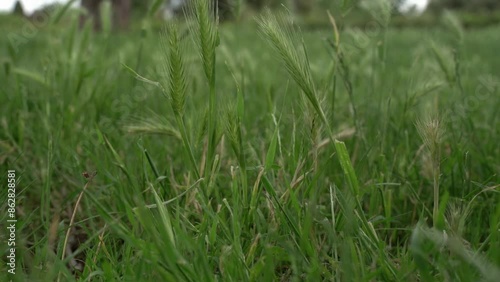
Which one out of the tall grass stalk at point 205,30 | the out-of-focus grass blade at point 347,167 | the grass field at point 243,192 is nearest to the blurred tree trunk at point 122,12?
the grass field at point 243,192

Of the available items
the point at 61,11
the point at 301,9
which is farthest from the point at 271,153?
the point at 301,9

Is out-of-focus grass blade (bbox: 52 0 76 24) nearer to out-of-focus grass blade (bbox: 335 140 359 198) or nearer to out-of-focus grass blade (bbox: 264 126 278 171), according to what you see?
out-of-focus grass blade (bbox: 264 126 278 171)

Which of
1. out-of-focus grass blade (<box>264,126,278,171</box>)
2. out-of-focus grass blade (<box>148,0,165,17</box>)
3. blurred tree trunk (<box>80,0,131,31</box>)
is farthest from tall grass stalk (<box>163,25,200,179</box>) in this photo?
blurred tree trunk (<box>80,0,131,31</box>)

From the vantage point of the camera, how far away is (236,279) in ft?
2.74

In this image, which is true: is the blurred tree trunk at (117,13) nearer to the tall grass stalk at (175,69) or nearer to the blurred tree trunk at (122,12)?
the blurred tree trunk at (122,12)

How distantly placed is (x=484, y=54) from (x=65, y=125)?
530 cm

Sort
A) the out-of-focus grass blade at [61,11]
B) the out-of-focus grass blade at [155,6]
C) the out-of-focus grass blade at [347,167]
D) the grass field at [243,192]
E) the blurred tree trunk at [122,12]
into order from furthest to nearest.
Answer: the blurred tree trunk at [122,12] → the out-of-focus grass blade at [61,11] → the out-of-focus grass blade at [155,6] → the out-of-focus grass blade at [347,167] → the grass field at [243,192]

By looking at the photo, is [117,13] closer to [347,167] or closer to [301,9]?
[347,167]

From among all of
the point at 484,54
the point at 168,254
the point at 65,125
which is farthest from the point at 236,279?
the point at 484,54

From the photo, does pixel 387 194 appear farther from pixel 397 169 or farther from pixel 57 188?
pixel 57 188

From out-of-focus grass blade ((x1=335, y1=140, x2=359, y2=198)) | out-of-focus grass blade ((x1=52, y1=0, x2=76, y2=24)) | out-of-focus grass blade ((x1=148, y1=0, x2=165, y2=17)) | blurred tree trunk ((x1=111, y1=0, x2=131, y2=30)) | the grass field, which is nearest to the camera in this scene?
the grass field

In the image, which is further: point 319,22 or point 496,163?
point 319,22

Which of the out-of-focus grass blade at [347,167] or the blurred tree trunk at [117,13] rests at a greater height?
the out-of-focus grass blade at [347,167]

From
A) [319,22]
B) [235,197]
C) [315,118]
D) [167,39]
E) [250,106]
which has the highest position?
[167,39]
